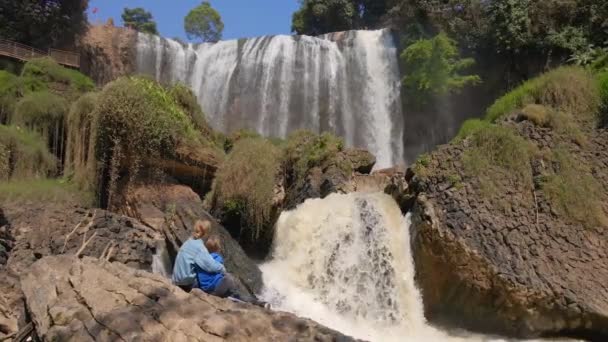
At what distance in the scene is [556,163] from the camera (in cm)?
1141

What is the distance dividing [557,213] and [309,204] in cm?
527

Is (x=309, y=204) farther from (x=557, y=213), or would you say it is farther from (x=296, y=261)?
(x=557, y=213)

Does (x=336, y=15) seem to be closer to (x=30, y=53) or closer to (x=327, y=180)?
(x=30, y=53)

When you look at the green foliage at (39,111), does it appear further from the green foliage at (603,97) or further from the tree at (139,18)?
the tree at (139,18)

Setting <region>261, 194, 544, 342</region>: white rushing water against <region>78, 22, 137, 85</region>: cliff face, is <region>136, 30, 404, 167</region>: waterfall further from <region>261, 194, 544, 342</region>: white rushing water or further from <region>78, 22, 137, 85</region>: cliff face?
<region>261, 194, 544, 342</region>: white rushing water

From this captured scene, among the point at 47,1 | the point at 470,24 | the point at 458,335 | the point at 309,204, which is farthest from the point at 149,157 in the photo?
the point at 470,24

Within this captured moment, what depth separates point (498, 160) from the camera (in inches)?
443

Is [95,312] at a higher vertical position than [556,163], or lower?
lower

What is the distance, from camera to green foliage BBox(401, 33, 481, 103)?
21609 mm

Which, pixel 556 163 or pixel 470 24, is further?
pixel 470 24

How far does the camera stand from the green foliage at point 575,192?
1056 centimetres

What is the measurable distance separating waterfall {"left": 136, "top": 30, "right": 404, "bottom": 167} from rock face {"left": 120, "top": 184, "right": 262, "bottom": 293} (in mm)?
9812

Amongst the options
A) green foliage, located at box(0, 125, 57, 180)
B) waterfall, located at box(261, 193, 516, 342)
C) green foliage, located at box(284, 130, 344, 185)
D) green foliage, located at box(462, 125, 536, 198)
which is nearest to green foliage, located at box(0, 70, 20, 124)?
green foliage, located at box(0, 125, 57, 180)

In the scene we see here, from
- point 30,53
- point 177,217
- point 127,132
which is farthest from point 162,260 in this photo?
point 30,53
